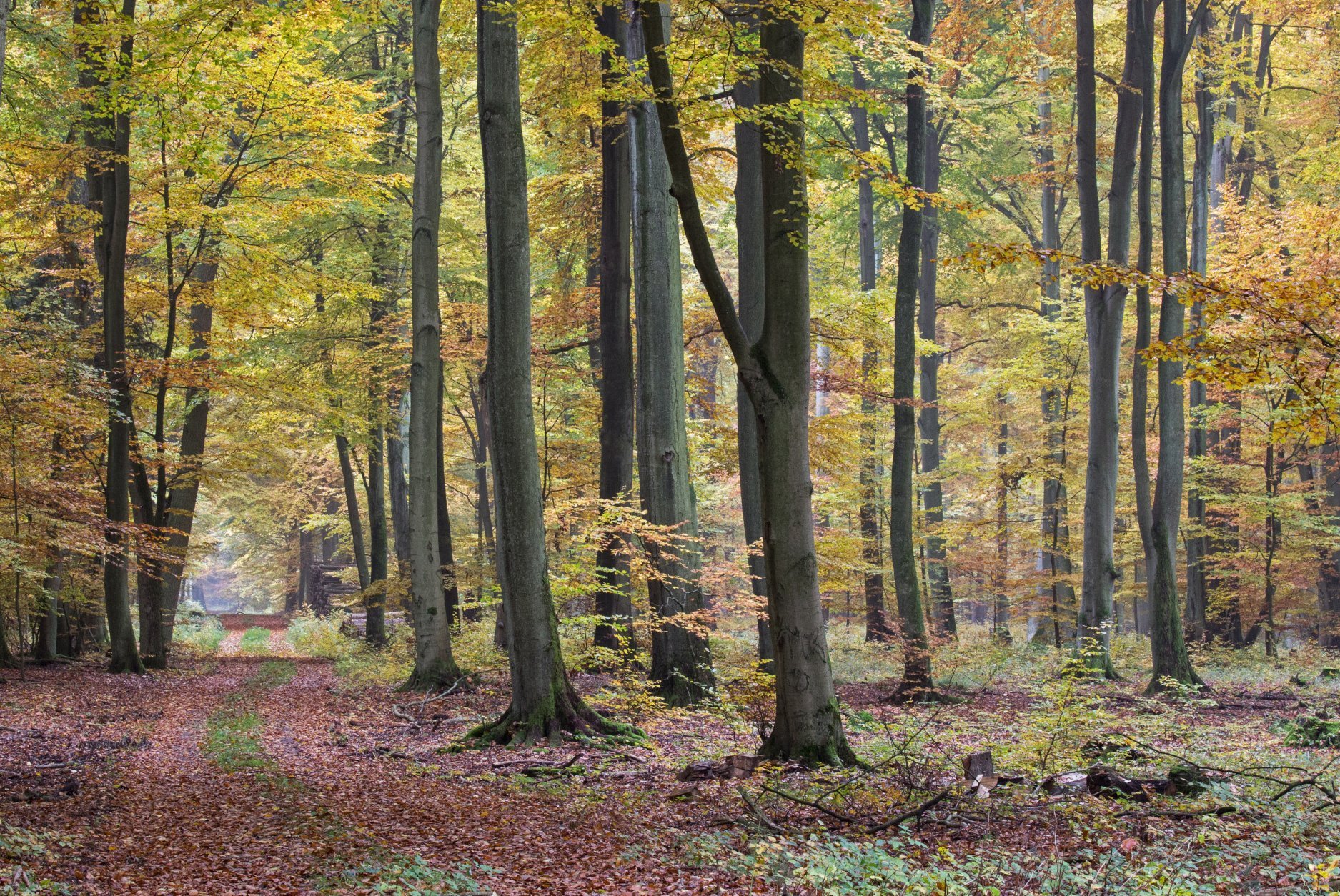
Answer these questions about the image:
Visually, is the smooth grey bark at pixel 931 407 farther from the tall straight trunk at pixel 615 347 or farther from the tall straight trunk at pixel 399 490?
the tall straight trunk at pixel 399 490

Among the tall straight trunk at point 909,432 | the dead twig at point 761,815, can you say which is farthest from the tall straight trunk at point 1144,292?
the dead twig at point 761,815

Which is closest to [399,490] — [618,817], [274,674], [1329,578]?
[274,674]

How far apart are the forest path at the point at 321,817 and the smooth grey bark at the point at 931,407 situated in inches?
532

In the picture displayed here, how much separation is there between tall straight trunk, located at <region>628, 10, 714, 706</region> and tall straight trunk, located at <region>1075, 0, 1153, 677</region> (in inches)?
254

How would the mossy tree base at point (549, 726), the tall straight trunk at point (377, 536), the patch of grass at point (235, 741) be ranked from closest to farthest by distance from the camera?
the patch of grass at point (235, 741)
the mossy tree base at point (549, 726)
the tall straight trunk at point (377, 536)

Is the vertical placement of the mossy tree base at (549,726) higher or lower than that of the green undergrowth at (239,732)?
higher

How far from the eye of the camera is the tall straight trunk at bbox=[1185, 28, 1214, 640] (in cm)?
1728

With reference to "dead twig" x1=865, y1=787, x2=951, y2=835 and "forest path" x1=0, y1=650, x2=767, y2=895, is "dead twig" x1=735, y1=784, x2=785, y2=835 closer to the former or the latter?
"forest path" x1=0, y1=650, x2=767, y2=895

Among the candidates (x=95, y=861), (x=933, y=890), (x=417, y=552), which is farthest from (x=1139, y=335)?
(x=95, y=861)

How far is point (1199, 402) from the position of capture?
61.0 ft

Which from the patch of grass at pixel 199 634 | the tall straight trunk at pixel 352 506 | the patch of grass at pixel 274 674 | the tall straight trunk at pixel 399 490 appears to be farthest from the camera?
the patch of grass at pixel 199 634

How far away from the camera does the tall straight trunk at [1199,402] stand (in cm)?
1728

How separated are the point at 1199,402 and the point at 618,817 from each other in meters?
17.2

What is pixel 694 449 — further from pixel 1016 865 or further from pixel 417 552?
pixel 1016 865
